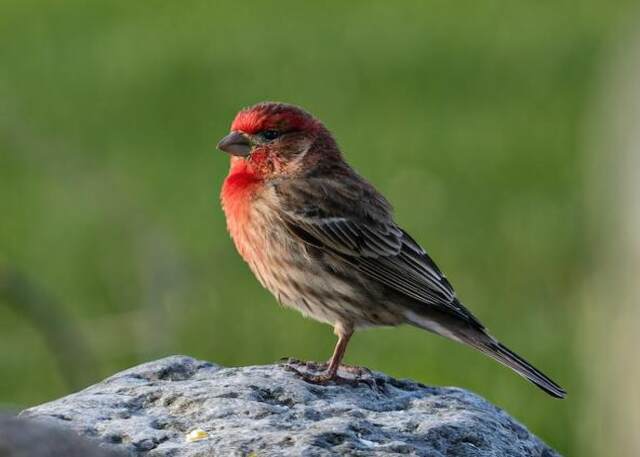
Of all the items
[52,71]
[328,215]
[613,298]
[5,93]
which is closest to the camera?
[328,215]

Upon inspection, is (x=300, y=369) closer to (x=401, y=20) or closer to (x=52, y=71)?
(x=52, y=71)

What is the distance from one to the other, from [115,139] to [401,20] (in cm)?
563

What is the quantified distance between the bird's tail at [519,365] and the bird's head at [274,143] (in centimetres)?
106

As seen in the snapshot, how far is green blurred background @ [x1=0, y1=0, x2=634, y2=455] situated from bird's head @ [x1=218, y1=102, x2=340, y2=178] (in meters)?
1.17

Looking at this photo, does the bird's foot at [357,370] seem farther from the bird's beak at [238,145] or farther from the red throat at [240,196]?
the bird's beak at [238,145]

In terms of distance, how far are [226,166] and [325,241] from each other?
7307 mm

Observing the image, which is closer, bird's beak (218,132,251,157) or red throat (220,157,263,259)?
red throat (220,157,263,259)

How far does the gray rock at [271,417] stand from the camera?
4.32 m

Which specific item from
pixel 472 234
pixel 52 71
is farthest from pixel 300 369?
pixel 52 71

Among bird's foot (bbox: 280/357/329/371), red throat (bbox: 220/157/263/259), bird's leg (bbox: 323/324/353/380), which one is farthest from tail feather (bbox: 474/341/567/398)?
red throat (bbox: 220/157/263/259)

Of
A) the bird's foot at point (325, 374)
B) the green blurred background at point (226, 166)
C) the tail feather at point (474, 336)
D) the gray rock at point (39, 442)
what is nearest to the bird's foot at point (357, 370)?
the bird's foot at point (325, 374)

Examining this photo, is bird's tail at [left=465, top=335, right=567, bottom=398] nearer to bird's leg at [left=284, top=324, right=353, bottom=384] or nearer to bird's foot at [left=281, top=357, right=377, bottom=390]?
bird's leg at [left=284, top=324, right=353, bottom=384]

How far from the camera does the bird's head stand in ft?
22.6

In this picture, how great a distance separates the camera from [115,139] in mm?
14758
